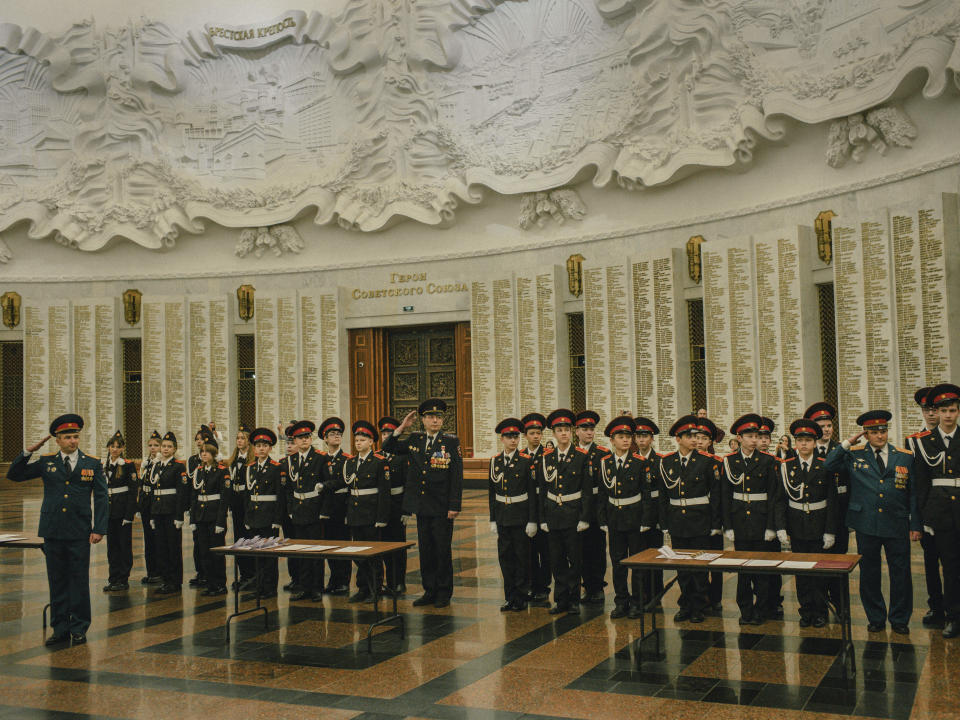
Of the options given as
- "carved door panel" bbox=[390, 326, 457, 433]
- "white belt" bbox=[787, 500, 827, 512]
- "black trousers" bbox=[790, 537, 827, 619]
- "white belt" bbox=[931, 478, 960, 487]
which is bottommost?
"black trousers" bbox=[790, 537, 827, 619]

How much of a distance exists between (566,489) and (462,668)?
214cm

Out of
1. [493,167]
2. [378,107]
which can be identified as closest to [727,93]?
[493,167]

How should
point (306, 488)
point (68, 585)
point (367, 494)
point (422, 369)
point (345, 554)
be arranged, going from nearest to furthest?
1. point (345, 554)
2. point (68, 585)
3. point (367, 494)
4. point (306, 488)
5. point (422, 369)

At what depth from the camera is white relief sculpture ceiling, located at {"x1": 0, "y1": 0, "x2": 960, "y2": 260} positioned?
14211mm

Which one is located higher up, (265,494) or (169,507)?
(265,494)

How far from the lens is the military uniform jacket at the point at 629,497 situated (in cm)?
703

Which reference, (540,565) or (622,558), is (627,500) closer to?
(622,558)

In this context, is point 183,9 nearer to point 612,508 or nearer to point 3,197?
point 3,197

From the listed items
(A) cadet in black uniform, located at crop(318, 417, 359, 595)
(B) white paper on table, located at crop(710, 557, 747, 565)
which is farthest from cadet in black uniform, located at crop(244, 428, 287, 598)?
(B) white paper on table, located at crop(710, 557, 747, 565)

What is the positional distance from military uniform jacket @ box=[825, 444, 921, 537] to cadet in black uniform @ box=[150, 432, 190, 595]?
5.84 meters

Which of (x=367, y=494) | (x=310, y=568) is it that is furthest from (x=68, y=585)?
(x=367, y=494)

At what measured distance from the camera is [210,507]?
8523mm

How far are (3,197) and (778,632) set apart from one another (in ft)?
64.3

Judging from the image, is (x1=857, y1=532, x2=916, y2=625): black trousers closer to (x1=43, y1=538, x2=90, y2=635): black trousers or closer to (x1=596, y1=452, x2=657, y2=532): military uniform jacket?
(x1=596, y1=452, x2=657, y2=532): military uniform jacket
